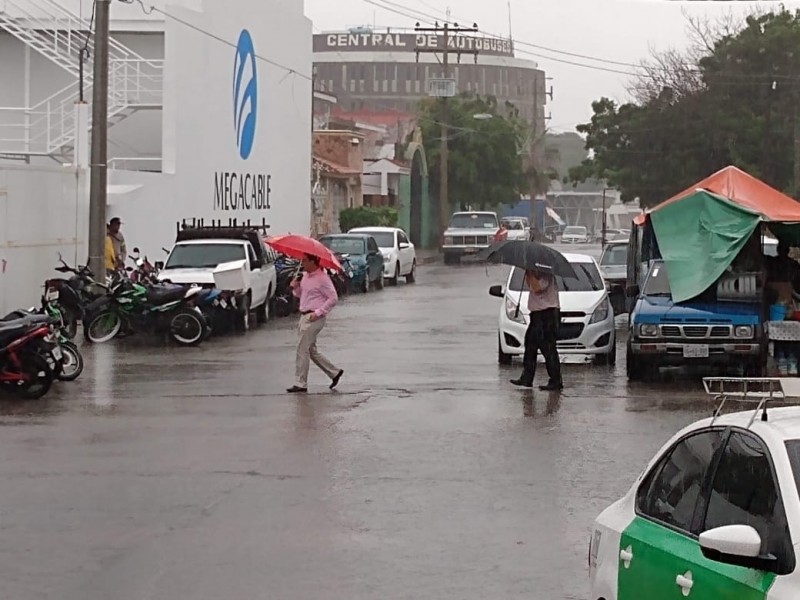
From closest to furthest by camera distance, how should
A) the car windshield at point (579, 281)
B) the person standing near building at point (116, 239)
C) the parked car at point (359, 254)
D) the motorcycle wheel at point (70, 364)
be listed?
the motorcycle wheel at point (70, 364)
the car windshield at point (579, 281)
the person standing near building at point (116, 239)
the parked car at point (359, 254)

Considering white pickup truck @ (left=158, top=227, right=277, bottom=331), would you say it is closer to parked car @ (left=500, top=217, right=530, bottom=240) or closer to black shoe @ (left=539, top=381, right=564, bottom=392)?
black shoe @ (left=539, top=381, right=564, bottom=392)

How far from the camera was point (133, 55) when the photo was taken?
36688 millimetres

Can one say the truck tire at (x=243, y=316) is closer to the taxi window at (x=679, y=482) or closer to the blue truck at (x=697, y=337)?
the blue truck at (x=697, y=337)

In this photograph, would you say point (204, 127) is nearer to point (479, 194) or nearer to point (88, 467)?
point (88, 467)

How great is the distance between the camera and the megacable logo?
42.8 meters

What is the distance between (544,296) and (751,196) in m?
4.42

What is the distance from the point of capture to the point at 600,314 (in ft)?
67.1

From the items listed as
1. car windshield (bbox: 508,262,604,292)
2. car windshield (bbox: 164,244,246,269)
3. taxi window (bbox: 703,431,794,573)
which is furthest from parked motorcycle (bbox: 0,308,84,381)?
taxi window (bbox: 703,431,794,573)

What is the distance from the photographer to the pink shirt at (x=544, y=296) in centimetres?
1736

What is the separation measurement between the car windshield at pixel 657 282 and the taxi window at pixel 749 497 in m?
13.8

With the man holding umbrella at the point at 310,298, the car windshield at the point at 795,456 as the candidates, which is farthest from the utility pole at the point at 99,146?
the car windshield at the point at 795,456

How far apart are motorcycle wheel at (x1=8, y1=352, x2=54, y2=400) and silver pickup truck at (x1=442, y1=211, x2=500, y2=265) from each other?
41.6 metres

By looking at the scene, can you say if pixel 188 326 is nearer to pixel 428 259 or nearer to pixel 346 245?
pixel 346 245

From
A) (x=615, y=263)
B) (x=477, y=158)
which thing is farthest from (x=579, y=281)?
(x=477, y=158)
